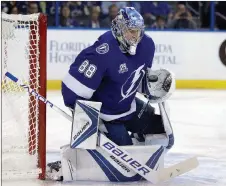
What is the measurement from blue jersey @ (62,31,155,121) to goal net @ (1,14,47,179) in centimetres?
16

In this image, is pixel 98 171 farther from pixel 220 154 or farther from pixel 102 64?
pixel 220 154

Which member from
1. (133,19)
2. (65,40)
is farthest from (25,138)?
(65,40)

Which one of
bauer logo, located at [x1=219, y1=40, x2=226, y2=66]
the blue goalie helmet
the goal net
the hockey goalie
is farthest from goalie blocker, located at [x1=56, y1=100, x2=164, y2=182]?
bauer logo, located at [x1=219, y1=40, x2=226, y2=66]

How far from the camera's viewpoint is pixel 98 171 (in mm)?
Result: 3121

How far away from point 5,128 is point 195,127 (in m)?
1.79

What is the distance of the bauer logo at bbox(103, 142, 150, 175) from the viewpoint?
3.04 metres

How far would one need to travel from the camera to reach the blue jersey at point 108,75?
3.02 metres

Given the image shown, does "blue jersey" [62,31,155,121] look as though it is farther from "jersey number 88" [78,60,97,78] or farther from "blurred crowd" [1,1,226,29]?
"blurred crowd" [1,1,226,29]

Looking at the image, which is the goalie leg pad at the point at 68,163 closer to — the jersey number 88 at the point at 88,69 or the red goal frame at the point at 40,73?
the red goal frame at the point at 40,73

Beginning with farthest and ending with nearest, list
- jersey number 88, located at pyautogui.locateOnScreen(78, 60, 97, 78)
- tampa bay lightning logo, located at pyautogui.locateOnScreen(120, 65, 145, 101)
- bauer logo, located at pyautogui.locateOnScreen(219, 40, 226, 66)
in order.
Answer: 1. bauer logo, located at pyautogui.locateOnScreen(219, 40, 226, 66)
2. tampa bay lightning logo, located at pyautogui.locateOnScreen(120, 65, 145, 101)
3. jersey number 88, located at pyautogui.locateOnScreen(78, 60, 97, 78)

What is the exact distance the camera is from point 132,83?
3.17 m

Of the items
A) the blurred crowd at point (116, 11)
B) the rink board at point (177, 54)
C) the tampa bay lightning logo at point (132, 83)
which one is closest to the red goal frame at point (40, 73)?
the tampa bay lightning logo at point (132, 83)

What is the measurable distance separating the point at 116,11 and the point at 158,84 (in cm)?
466

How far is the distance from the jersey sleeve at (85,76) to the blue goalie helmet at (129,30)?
0.13 meters
